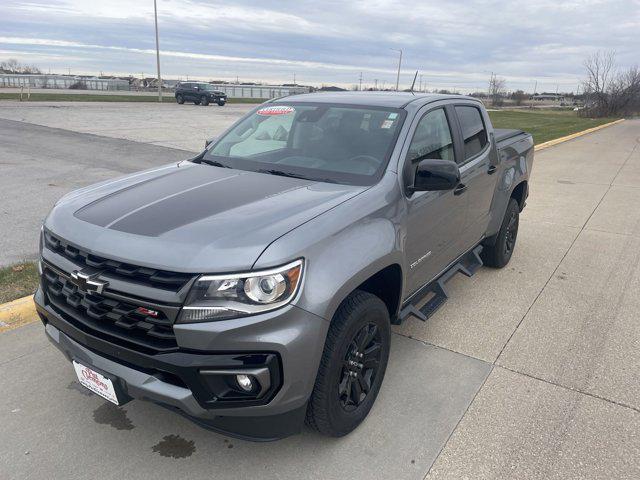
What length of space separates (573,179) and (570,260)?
625 cm

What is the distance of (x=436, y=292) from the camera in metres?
3.85

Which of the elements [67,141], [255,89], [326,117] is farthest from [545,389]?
[255,89]

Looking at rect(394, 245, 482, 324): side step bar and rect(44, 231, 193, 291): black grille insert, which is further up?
rect(44, 231, 193, 291): black grille insert

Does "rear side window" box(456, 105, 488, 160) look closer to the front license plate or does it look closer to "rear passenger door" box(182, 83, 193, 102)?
the front license plate

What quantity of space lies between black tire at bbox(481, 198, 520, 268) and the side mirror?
7.56 feet

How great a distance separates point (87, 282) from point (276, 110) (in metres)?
2.18

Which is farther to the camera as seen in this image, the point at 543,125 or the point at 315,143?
the point at 543,125

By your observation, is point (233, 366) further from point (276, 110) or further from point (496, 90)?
point (496, 90)

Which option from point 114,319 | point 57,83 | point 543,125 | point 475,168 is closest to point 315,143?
point 475,168

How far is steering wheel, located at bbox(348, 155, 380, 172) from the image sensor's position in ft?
10.0

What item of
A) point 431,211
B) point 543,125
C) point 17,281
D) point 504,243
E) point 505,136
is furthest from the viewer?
point 543,125

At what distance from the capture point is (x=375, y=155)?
3.13 m

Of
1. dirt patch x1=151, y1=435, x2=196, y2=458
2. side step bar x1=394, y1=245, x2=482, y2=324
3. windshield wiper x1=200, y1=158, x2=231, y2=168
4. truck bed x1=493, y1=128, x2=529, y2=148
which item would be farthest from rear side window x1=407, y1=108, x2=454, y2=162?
dirt patch x1=151, y1=435, x2=196, y2=458

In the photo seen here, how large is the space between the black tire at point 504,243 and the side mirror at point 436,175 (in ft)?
7.56
